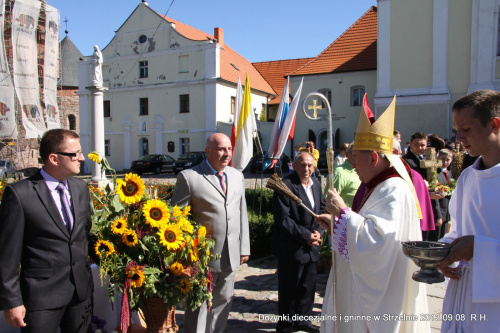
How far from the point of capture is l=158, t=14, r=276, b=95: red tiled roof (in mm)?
32844

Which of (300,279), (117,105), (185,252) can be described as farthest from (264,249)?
(117,105)

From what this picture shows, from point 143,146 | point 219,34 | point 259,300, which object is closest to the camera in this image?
point 259,300

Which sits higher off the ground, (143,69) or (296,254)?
(143,69)

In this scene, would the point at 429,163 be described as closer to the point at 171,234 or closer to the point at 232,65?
the point at 171,234

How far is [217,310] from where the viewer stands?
153 inches

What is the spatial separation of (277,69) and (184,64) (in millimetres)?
11358

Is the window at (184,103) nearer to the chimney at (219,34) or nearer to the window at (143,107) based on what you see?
the window at (143,107)

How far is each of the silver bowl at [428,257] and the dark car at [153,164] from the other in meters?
26.8

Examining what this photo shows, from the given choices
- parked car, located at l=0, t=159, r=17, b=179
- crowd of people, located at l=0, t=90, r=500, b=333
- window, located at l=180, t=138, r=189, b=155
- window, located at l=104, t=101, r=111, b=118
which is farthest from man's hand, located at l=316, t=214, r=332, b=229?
window, located at l=104, t=101, r=111, b=118

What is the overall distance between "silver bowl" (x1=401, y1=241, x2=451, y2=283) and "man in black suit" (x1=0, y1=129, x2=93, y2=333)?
2.10 m

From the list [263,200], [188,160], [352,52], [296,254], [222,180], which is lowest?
[263,200]

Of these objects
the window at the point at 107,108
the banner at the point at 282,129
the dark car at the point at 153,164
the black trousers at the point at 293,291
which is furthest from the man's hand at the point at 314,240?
the window at the point at 107,108

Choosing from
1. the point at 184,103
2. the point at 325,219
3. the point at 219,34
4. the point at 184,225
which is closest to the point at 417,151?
the point at 325,219

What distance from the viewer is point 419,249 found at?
7.20ft
